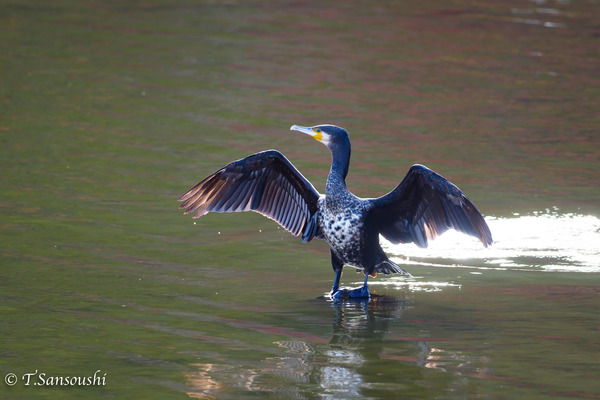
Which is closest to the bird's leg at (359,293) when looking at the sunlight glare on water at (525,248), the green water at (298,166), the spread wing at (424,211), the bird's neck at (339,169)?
the green water at (298,166)

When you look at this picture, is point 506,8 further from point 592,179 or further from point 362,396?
point 362,396

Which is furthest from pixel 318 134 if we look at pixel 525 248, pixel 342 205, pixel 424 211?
pixel 525 248

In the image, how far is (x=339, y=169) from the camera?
333 inches

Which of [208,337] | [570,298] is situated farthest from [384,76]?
[208,337]

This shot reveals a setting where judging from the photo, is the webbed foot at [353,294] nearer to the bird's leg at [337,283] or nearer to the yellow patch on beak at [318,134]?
the bird's leg at [337,283]

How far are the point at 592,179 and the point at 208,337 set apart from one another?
24.1 ft

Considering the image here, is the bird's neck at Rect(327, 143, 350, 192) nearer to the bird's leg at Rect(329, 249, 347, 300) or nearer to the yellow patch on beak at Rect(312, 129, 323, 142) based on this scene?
the yellow patch on beak at Rect(312, 129, 323, 142)

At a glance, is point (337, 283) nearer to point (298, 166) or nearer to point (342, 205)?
point (342, 205)

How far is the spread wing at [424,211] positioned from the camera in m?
8.10

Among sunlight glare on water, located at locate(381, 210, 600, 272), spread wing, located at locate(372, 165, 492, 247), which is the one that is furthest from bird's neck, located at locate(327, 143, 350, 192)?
sunlight glare on water, located at locate(381, 210, 600, 272)

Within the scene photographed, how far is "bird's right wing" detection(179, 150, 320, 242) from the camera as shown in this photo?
348 inches

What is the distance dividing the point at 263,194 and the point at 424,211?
150 cm

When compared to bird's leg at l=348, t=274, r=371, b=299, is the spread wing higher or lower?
higher

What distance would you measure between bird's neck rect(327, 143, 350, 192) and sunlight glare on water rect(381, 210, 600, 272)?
5.05ft
